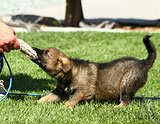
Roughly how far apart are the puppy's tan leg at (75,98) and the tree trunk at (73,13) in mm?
11612

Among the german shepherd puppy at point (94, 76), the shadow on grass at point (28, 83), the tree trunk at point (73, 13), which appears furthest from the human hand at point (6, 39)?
the tree trunk at point (73, 13)

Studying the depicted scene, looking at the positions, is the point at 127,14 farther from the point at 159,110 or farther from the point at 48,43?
the point at 159,110

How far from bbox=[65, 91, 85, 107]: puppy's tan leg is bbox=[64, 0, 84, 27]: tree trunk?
1161cm

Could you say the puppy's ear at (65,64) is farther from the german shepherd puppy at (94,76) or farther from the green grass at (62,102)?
the green grass at (62,102)

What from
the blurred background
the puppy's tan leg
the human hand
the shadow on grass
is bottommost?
the blurred background

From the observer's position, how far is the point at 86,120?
13.1ft

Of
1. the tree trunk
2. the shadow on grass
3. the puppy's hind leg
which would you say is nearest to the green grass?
the shadow on grass

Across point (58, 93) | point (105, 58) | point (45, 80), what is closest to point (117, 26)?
point (105, 58)

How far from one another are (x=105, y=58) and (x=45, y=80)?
95.8 inches

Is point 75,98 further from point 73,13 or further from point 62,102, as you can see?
point 73,13

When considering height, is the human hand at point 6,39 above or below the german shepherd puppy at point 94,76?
above

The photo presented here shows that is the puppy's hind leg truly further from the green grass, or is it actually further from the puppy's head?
the puppy's head

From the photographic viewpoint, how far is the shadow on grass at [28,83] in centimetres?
569

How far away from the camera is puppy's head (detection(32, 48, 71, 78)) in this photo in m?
4.72
